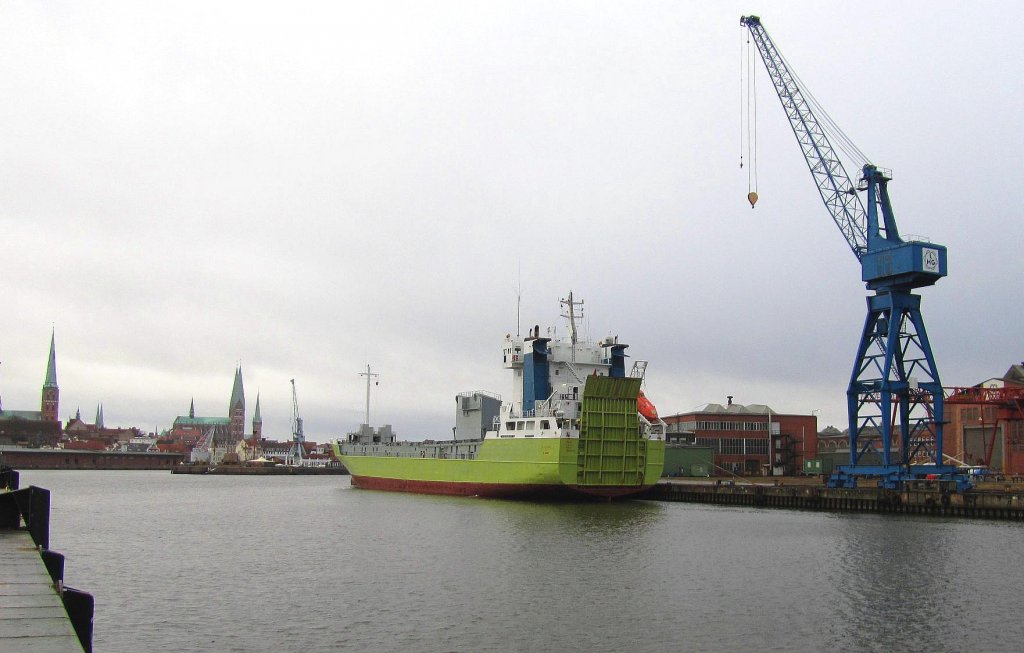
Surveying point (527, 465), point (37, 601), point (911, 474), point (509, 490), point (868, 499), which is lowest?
point (509, 490)

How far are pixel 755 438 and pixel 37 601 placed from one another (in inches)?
3369

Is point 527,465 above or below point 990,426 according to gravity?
below

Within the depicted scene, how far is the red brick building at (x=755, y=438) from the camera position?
288ft

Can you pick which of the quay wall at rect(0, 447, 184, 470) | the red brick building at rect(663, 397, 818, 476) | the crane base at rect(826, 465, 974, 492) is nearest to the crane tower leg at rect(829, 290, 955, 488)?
the crane base at rect(826, 465, 974, 492)

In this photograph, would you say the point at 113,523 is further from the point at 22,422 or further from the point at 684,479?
the point at 22,422

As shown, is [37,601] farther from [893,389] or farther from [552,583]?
[893,389]

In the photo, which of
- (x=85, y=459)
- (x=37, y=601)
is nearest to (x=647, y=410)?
(x=37, y=601)

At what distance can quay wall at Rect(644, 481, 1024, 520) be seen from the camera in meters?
40.2

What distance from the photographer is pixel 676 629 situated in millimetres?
18094

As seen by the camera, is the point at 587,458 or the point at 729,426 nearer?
the point at 587,458

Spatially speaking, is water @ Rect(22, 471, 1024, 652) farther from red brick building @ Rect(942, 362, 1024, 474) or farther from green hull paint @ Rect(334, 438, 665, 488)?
red brick building @ Rect(942, 362, 1024, 474)

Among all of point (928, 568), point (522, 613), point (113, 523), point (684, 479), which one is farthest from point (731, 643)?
point (684, 479)

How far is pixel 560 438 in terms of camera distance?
154 ft

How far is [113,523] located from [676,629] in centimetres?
3254
